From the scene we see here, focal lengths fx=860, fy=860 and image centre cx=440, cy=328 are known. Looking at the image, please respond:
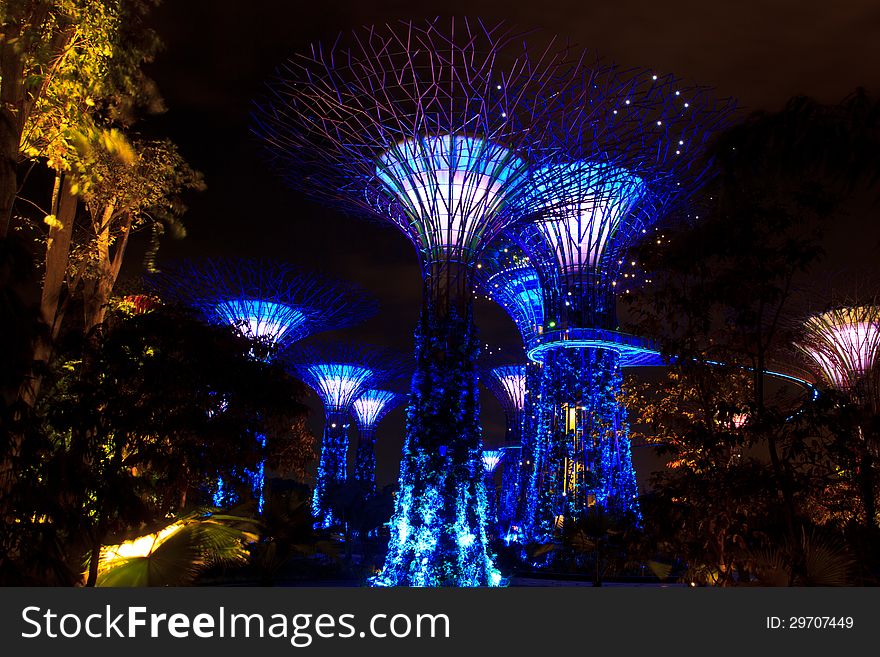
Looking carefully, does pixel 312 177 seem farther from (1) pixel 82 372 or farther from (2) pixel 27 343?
(2) pixel 27 343

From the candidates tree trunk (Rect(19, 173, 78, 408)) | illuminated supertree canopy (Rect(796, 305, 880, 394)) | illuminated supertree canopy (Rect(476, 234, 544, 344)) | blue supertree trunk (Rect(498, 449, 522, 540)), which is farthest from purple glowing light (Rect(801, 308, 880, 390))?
tree trunk (Rect(19, 173, 78, 408))

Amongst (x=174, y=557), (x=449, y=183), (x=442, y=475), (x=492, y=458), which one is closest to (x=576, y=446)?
(x=442, y=475)

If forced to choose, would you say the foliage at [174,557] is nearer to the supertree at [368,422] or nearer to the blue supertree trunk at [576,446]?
the blue supertree trunk at [576,446]

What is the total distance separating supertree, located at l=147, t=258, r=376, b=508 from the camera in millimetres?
33688

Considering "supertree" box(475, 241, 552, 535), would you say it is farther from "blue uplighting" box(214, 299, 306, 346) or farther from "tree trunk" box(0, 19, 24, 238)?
"tree trunk" box(0, 19, 24, 238)

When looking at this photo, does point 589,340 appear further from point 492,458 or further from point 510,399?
point 492,458

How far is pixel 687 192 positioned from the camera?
26.1 m

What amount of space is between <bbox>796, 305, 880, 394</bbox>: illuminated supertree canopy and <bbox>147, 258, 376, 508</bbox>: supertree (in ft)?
56.4

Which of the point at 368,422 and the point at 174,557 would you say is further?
the point at 368,422

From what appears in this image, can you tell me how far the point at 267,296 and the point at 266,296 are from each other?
1.6 inches

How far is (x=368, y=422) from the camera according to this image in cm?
5797

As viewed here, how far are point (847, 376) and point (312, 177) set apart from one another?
2192cm

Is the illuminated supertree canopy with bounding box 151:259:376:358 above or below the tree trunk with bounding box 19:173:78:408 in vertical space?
above

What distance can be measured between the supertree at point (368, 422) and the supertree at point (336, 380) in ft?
17.4
